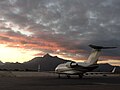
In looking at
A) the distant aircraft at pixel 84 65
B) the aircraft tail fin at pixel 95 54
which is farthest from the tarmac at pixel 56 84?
the aircraft tail fin at pixel 95 54

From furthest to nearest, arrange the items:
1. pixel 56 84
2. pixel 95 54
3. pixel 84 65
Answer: pixel 95 54
pixel 84 65
pixel 56 84

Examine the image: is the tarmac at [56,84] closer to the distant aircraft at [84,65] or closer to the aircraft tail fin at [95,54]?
the distant aircraft at [84,65]

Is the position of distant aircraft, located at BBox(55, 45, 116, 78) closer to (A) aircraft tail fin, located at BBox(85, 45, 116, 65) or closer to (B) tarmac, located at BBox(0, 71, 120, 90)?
(A) aircraft tail fin, located at BBox(85, 45, 116, 65)

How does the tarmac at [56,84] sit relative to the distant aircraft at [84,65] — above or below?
below

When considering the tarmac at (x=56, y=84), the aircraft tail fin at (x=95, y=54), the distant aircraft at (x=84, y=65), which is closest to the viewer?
the tarmac at (x=56, y=84)

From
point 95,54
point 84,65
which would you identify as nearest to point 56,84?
point 84,65

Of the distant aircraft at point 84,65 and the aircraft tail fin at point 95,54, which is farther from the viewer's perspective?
Answer: the aircraft tail fin at point 95,54

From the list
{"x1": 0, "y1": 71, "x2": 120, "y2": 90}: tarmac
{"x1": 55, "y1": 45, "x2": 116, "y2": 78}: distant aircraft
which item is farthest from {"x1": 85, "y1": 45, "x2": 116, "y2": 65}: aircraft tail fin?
{"x1": 0, "y1": 71, "x2": 120, "y2": 90}: tarmac

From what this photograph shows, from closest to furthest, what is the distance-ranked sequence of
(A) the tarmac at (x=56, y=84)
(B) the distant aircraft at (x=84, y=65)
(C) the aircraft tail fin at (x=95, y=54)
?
(A) the tarmac at (x=56, y=84), (B) the distant aircraft at (x=84, y=65), (C) the aircraft tail fin at (x=95, y=54)

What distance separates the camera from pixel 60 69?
8294 centimetres

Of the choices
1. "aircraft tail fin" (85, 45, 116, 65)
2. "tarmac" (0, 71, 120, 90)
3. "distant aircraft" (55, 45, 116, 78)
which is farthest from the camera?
"aircraft tail fin" (85, 45, 116, 65)

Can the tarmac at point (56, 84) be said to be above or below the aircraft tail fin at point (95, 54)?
below

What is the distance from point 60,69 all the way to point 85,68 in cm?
1034

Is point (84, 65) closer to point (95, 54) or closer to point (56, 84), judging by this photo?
point (95, 54)
